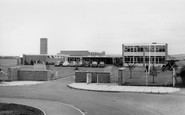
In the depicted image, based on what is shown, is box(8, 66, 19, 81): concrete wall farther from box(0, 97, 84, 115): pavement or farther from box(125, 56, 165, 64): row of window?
box(125, 56, 165, 64): row of window

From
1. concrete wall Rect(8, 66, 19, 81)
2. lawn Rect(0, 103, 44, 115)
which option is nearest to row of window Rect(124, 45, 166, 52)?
concrete wall Rect(8, 66, 19, 81)

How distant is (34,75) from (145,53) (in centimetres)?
3847

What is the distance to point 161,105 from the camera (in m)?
13.5

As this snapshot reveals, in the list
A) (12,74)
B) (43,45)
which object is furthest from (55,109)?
(43,45)

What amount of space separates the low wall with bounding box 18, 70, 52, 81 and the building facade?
3620 centimetres

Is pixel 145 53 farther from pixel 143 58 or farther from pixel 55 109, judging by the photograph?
pixel 55 109

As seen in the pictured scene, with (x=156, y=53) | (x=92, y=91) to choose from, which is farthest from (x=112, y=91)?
(x=156, y=53)

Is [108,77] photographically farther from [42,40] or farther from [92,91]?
[42,40]

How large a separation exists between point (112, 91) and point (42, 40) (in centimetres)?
9535

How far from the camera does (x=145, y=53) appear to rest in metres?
61.3

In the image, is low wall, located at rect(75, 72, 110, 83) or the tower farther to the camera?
the tower

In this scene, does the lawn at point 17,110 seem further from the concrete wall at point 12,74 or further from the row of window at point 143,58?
the row of window at point 143,58

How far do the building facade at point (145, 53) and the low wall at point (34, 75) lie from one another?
36.2 meters

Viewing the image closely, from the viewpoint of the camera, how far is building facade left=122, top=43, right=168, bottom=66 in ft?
195
